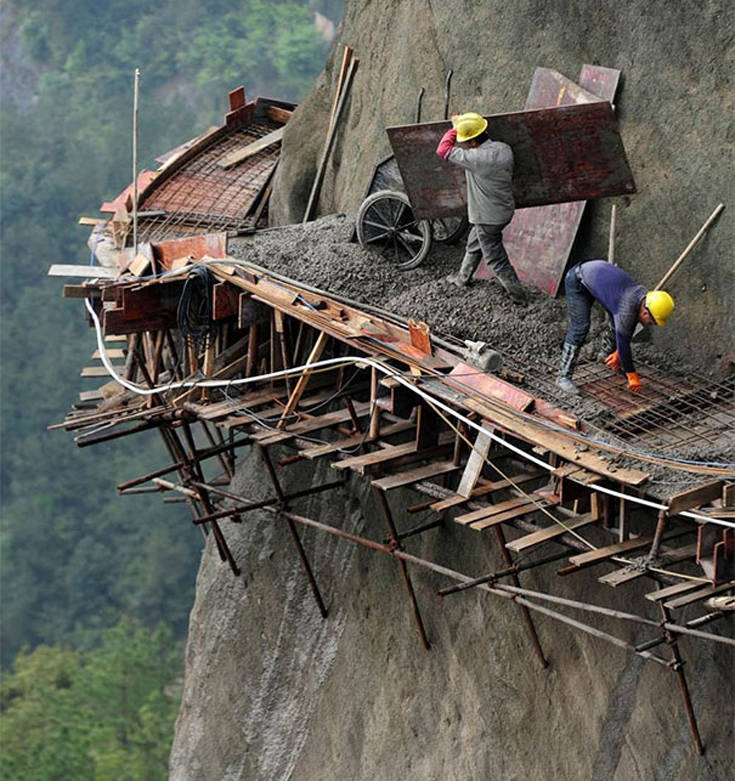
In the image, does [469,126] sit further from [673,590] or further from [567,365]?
[673,590]

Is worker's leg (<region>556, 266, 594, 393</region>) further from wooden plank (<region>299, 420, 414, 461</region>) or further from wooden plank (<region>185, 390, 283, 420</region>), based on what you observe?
wooden plank (<region>185, 390, 283, 420</region>)

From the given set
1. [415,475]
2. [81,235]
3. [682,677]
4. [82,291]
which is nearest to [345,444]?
[415,475]

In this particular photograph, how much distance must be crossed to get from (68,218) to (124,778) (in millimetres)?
29846

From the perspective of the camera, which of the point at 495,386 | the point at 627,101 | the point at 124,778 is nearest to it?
the point at 495,386

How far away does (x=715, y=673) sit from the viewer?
40.7ft

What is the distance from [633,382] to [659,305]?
871mm

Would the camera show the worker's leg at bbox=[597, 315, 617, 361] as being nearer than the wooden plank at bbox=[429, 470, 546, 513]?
No

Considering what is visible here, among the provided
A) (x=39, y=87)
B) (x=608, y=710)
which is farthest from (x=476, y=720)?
(x=39, y=87)

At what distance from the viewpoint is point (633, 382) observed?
1368cm

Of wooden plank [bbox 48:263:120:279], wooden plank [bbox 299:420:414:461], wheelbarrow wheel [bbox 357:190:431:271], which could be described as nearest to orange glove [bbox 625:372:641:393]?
wooden plank [bbox 299:420:414:461]

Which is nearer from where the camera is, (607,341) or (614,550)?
(614,550)

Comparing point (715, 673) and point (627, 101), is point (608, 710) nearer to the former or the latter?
point (715, 673)

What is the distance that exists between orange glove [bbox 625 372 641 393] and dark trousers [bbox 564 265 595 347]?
0.51 meters

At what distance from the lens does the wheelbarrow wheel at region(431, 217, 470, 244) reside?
16078 millimetres
